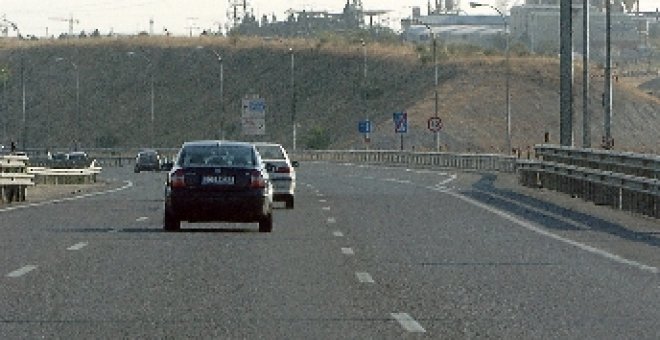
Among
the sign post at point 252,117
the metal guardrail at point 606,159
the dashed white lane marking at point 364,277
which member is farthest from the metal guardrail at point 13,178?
the sign post at point 252,117

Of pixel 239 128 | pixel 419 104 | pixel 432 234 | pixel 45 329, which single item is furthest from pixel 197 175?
pixel 239 128

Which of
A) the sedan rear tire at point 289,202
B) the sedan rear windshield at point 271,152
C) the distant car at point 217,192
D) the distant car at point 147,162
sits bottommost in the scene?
the distant car at point 147,162

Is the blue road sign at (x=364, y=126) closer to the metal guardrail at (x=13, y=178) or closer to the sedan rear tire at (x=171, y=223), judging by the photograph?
the metal guardrail at (x=13, y=178)

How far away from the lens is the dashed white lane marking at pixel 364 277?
20.1 meters

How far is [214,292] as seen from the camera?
60.6ft

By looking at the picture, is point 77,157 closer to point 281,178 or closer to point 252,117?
point 252,117

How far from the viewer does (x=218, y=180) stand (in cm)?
2975

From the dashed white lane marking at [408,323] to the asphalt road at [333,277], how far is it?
0.02 m

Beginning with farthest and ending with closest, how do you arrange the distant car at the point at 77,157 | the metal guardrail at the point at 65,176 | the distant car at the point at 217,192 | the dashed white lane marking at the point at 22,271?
the distant car at the point at 77,157 < the metal guardrail at the point at 65,176 < the distant car at the point at 217,192 < the dashed white lane marking at the point at 22,271

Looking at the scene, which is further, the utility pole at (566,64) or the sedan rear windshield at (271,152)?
the utility pole at (566,64)

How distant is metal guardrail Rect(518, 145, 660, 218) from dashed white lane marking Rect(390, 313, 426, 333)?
1750 cm

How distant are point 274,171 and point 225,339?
26.7 meters

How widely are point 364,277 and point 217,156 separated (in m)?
10.1

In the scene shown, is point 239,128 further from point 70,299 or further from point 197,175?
point 70,299
